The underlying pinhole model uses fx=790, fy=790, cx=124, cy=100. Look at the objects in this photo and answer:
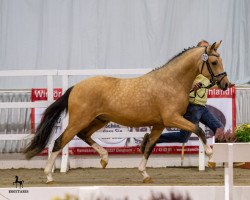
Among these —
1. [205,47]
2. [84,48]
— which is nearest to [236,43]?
[84,48]

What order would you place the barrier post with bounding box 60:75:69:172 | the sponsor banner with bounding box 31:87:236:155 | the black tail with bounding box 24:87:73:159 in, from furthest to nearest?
the sponsor banner with bounding box 31:87:236:155, the barrier post with bounding box 60:75:69:172, the black tail with bounding box 24:87:73:159

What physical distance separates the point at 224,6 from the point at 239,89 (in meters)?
2.38

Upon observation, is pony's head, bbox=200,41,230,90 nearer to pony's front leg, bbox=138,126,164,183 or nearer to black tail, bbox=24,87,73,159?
pony's front leg, bbox=138,126,164,183

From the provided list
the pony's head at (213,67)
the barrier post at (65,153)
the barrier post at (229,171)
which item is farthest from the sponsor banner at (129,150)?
the barrier post at (229,171)

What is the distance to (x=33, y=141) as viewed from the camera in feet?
28.2

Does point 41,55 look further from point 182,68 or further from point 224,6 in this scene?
point 182,68

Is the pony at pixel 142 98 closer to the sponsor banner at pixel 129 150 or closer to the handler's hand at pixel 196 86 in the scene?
the handler's hand at pixel 196 86

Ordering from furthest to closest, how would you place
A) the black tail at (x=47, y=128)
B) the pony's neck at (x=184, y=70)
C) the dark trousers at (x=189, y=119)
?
the dark trousers at (x=189, y=119), the black tail at (x=47, y=128), the pony's neck at (x=184, y=70)

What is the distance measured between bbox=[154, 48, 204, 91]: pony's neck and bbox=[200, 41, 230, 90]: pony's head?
104mm

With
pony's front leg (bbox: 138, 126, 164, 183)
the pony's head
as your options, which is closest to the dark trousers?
pony's front leg (bbox: 138, 126, 164, 183)

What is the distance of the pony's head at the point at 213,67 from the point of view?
822 centimetres

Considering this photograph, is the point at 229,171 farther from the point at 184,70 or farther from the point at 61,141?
the point at 61,141

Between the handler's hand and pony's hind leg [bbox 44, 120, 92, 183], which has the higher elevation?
the handler's hand

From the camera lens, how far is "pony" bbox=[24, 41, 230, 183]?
8258 millimetres
